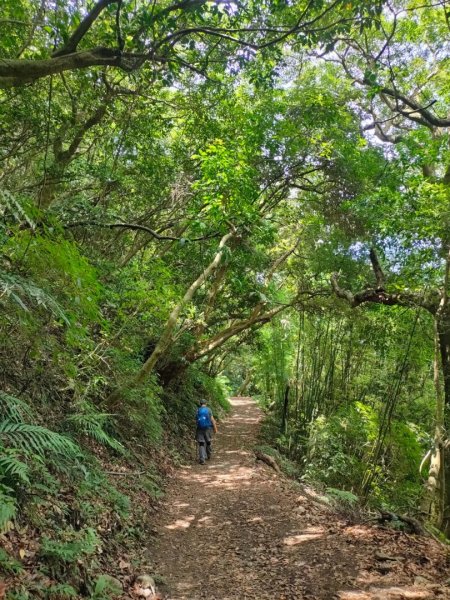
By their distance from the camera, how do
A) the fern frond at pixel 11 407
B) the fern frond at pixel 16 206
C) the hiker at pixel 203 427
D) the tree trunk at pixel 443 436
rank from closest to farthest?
the fern frond at pixel 16 206, the fern frond at pixel 11 407, the tree trunk at pixel 443 436, the hiker at pixel 203 427

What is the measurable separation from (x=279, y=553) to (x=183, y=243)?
4093 mm

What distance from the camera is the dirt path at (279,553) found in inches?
165

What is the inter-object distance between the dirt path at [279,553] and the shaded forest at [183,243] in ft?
2.22

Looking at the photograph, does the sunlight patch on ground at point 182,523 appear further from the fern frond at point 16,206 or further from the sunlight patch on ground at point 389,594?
the fern frond at point 16,206

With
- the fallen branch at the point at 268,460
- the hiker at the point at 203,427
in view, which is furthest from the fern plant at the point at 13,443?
the fallen branch at the point at 268,460

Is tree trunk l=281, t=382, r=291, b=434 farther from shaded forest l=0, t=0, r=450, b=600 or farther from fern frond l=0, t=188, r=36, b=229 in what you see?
fern frond l=0, t=188, r=36, b=229

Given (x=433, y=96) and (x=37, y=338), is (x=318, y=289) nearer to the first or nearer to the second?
(x=433, y=96)

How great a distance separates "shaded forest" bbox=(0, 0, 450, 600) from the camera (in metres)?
3.73

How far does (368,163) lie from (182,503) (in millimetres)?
8385

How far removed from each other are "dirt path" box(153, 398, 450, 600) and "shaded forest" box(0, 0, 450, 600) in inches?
26.7

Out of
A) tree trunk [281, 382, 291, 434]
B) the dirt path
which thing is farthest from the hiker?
tree trunk [281, 382, 291, 434]

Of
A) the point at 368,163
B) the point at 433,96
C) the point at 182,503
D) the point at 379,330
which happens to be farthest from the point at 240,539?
the point at 433,96

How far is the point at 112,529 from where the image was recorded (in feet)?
15.2

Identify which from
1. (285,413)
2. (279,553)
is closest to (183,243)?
(279,553)
